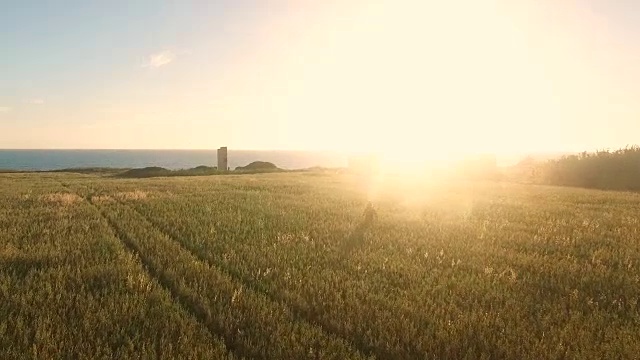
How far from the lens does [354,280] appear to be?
7.84m

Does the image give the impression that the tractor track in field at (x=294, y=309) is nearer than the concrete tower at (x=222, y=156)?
Yes

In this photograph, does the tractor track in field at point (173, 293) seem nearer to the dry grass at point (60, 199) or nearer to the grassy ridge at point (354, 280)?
the grassy ridge at point (354, 280)

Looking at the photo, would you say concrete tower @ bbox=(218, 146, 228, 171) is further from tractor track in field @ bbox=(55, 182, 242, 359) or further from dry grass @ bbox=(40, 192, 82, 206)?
tractor track in field @ bbox=(55, 182, 242, 359)

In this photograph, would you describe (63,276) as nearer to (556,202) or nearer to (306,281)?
(306,281)

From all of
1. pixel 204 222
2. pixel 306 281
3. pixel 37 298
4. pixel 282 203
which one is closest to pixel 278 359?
pixel 306 281

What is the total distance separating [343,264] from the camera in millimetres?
8938

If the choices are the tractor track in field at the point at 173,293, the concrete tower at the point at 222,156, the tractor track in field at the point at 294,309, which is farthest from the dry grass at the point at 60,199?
the concrete tower at the point at 222,156

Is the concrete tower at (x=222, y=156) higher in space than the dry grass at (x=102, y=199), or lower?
higher

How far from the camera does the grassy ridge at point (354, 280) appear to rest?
18.3 ft

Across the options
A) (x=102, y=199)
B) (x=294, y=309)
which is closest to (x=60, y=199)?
(x=102, y=199)

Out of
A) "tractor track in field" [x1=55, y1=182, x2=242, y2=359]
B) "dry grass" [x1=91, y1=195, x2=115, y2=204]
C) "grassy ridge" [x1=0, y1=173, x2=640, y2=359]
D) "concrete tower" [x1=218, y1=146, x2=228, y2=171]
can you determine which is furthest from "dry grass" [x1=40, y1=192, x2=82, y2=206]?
"concrete tower" [x1=218, y1=146, x2=228, y2=171]

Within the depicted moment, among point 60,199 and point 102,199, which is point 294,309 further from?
point 60,199

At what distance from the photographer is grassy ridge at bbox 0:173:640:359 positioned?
557cm

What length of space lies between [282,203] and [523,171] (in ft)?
117
